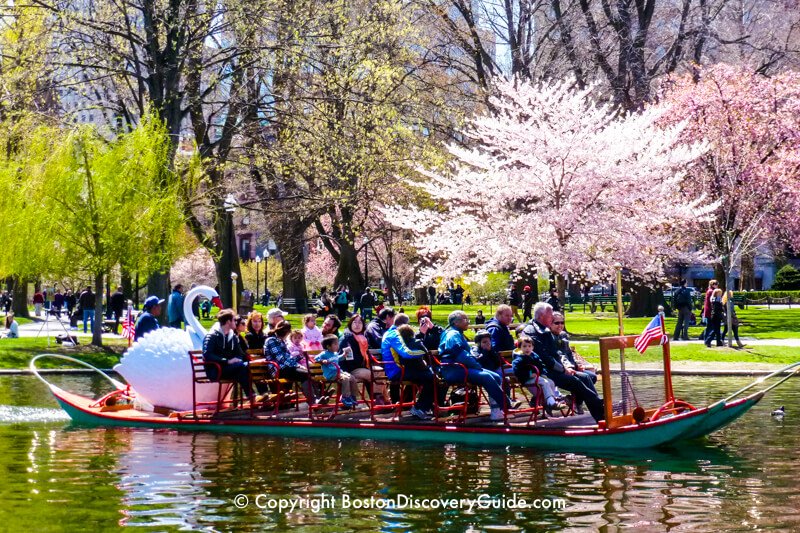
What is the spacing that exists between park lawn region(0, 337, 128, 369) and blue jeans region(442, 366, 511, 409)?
49.6 ft

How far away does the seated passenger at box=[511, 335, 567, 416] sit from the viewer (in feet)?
48.2

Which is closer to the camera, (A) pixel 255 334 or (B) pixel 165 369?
(B) pixel 165 369

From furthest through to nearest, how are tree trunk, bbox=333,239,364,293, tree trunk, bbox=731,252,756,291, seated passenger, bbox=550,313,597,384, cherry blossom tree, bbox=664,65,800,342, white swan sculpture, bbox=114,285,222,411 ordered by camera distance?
1. tree trunk, bbox=731,252,756,291
2. tree trunk, bbox=333,239,364,293
3. cherry blossom tree, bbox=664,65,800,342
4. white swan sculpture, bbox=114,285,222,411
5. seated passenger, bbox=550,313,597,384

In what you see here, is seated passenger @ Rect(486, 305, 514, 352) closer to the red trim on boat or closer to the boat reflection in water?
the red trim on boat

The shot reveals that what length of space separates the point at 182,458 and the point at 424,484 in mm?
3567

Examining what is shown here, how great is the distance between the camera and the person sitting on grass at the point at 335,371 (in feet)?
54.5

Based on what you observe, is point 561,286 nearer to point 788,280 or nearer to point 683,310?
point 683,310

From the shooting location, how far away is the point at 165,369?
1791cm

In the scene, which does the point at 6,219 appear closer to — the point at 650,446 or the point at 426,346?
the point at 426,346

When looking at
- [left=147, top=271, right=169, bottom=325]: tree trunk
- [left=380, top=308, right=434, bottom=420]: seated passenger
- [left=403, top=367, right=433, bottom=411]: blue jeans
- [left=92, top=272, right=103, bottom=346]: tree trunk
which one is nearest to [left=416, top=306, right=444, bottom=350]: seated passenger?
[left=380, top=308, right=434, bottom=420]: seated passenger

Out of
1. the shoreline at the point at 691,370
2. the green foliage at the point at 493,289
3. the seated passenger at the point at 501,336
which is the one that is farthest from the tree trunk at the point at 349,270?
the seated passenger at the point at 501,336

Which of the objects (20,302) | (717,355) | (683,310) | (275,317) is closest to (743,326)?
(683,310)

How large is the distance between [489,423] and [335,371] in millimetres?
2475

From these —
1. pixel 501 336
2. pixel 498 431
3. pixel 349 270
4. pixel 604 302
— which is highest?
pixel 349 270
